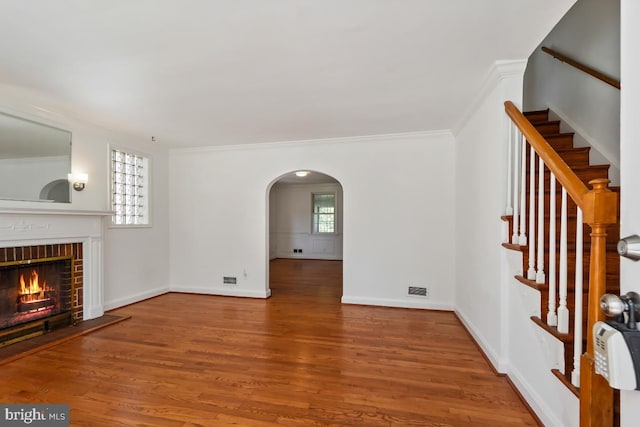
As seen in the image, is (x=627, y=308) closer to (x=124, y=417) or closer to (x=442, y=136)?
(x=124, y=417)

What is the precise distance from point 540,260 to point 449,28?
1.54 meters

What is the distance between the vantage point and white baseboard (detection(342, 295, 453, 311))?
3.94m

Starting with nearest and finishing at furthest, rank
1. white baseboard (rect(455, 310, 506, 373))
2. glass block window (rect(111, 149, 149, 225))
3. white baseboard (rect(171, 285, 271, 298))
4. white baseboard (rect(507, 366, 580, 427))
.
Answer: white baseboard (rect(507, 366, 580, 427)) → white baseboard (rect(455, 310, 506, 373)) → glass block window (rect(111, 149, 149, 225)) → white baseboard (rect(171, 285, 271, 298))

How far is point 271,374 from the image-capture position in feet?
7.59

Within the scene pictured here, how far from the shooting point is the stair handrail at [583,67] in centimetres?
248

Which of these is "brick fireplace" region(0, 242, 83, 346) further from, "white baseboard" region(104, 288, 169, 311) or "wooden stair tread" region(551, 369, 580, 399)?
"wooden stair tread" region(551, 369, 580, 399)

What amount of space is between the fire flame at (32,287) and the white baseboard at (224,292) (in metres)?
1.86

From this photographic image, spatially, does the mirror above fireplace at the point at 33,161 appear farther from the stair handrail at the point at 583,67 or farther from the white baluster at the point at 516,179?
the stair handrail at the point at 583,67

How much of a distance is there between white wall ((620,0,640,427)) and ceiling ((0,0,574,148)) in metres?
0.91

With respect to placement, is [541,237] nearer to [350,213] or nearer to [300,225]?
[350,213]

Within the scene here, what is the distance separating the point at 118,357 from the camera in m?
2.59

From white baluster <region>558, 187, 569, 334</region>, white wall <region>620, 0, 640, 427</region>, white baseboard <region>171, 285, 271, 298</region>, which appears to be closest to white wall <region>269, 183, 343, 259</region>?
white baseboard <region>171, 285, 271, 298</region>

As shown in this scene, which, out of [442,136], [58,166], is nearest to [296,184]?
[442,136]

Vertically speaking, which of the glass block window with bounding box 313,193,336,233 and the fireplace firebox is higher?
the glass block window with bounding box 313,193,336,233
